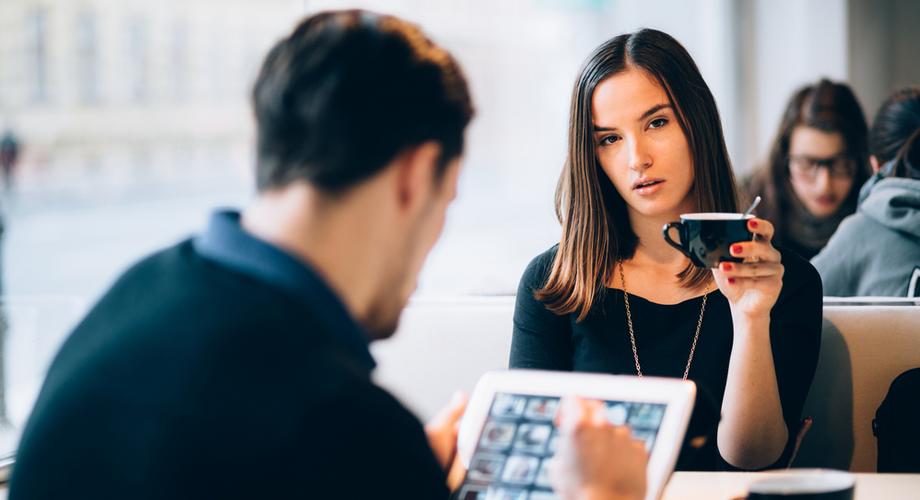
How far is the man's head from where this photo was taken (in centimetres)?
77

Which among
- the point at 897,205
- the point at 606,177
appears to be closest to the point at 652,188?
the point at 606,177

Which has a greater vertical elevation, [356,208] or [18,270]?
[356,208]

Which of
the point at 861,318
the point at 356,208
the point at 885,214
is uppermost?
the point at 356,208

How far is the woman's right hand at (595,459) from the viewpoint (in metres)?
0.85

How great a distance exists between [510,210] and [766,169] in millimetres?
4629

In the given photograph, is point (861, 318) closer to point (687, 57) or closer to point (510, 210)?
point (687, 57)

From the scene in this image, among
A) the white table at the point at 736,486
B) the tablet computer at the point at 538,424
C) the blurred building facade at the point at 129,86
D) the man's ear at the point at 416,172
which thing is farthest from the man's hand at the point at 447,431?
the blurred building facade at the point at 129,86

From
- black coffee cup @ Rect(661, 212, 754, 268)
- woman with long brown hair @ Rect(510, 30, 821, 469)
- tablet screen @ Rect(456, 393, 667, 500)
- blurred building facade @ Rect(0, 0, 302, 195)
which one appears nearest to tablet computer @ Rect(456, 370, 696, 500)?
tablet screen @ Rect(456, 393, 667, 500)

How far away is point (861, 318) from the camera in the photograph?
1930 millimetres

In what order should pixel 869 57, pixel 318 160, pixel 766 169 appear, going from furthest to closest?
1. pixel 869 57
2. pixel 766 169
3. pixel 318 160

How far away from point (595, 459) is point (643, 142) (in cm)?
94

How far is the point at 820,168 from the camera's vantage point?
129 inches

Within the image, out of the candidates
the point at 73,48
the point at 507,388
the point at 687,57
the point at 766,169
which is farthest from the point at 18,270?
A: the point at 507,388

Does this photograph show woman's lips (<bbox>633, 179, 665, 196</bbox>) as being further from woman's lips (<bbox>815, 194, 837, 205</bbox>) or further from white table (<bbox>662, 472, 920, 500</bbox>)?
woman's lips (<bbox>815, 194, 837, 205</bbox>)
